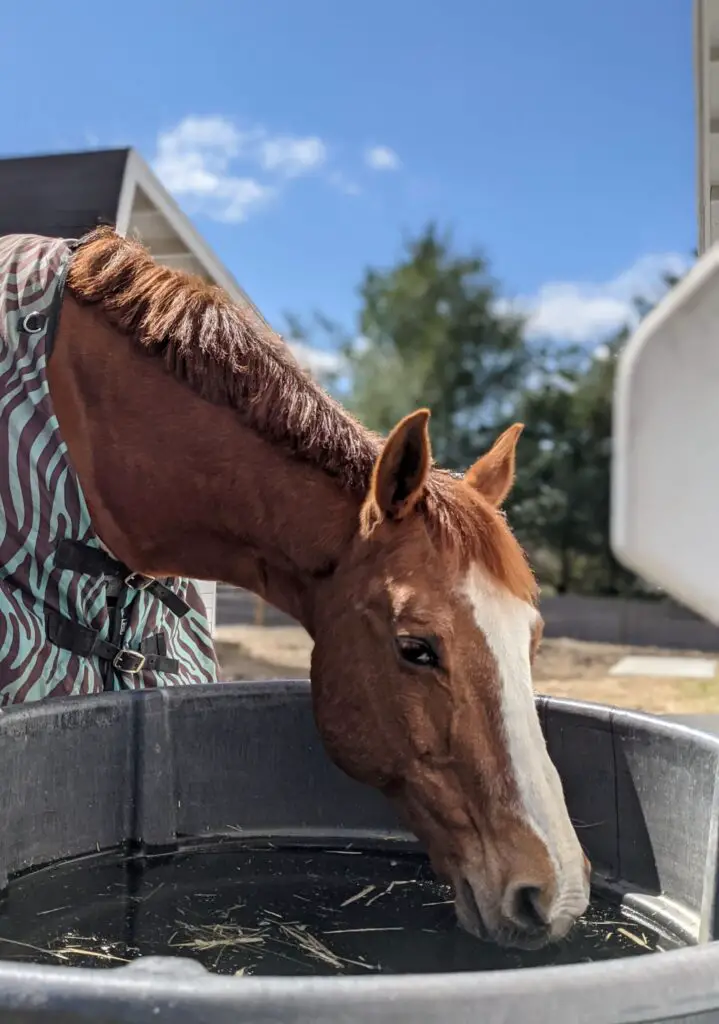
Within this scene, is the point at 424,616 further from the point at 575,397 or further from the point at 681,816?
the point at 575,397

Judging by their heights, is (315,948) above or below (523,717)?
below


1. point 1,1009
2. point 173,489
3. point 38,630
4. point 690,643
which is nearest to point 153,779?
point 38,630

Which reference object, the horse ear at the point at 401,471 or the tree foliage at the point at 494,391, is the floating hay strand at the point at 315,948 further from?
→ the tree foliage at the point at 494,391

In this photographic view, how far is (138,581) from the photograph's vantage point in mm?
1980

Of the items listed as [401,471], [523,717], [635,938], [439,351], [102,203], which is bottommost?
[635,938]

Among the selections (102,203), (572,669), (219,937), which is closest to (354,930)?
(219,937)

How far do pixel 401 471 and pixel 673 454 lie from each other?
1221 millimetres

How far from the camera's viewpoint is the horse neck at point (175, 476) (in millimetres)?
1771

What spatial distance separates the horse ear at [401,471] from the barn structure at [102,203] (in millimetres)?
3068

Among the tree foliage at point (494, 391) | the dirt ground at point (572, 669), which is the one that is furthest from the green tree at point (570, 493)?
the dirt ground at point (572, 669)

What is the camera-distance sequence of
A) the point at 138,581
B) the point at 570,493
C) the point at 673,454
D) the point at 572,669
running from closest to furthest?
the point at 673,454 → the point at 138,581 → the point at 572,669 → the point at 570,493

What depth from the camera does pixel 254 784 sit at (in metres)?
1.89

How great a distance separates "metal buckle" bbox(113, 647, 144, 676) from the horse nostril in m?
0.89

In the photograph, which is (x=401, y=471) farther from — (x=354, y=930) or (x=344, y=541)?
(x=354, y=930)
